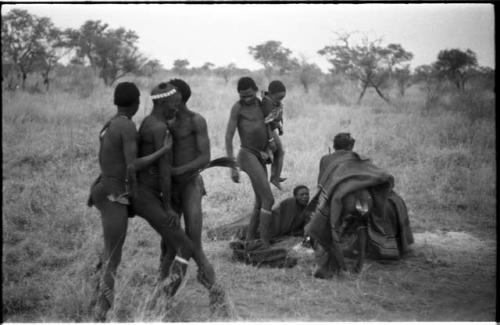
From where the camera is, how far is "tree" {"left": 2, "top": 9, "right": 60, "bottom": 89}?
1364cm

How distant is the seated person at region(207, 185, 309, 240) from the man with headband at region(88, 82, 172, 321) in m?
2.30

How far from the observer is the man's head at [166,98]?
368 centimetres

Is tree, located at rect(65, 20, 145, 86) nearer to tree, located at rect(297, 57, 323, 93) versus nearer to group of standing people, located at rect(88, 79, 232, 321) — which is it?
tree, located at rect(297, 57, 323, 93)

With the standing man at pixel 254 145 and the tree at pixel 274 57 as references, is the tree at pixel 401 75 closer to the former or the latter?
the tree at pixel 274 57

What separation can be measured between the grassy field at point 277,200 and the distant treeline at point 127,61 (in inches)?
118

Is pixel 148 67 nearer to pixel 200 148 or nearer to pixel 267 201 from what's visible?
pixel 267 201

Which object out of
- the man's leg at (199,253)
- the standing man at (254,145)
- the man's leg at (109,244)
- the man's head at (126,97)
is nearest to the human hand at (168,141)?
the man's head at (126,97)

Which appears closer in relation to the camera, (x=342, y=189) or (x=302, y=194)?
(x=342, y=189)

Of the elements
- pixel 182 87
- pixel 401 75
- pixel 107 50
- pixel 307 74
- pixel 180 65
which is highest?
pixel 180 65

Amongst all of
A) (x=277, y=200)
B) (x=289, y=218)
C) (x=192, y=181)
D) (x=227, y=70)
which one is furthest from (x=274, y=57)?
(x=192, y=181)

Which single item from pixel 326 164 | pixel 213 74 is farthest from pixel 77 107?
pixel 213 74

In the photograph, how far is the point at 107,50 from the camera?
19.7 meters

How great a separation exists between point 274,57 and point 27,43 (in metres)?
12.9

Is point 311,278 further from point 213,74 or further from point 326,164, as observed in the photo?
point 213,74
